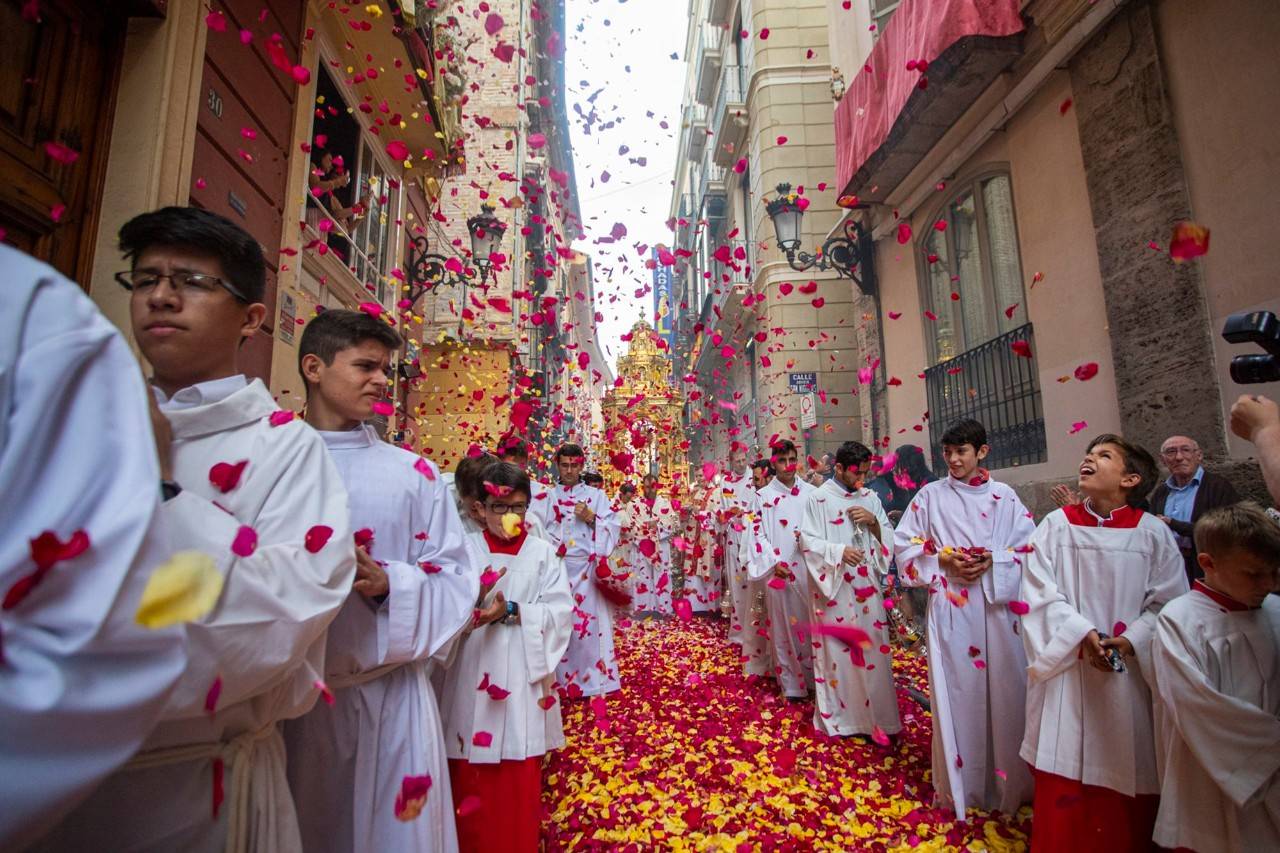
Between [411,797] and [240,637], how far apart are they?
3.74 ft

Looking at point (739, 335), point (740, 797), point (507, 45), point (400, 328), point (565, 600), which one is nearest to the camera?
point (565, 600)

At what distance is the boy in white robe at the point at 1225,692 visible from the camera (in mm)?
2182

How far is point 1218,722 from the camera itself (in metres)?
2.25

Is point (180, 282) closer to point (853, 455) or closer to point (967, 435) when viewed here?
point (967, 435)

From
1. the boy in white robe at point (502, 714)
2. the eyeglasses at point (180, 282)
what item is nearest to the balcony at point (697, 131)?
the boy in white robe at point (502, 714)

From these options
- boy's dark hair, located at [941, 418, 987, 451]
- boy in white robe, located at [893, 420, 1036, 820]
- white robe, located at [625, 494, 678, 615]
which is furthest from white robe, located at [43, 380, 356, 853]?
white robe, located at [625, 494, 678, 615]

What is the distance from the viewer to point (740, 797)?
12.6ft

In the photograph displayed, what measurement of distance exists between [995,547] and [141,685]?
4.37 m

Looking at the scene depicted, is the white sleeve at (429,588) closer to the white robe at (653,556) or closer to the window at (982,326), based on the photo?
the window at (982,326)

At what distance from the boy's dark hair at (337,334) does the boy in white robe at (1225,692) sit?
3.17m

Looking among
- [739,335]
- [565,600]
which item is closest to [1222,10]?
[565,600]

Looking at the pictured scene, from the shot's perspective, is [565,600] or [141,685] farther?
[565,600]

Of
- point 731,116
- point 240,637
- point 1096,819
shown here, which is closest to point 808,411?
point 731,116

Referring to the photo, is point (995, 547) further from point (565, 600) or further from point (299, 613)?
point (299, 613)
